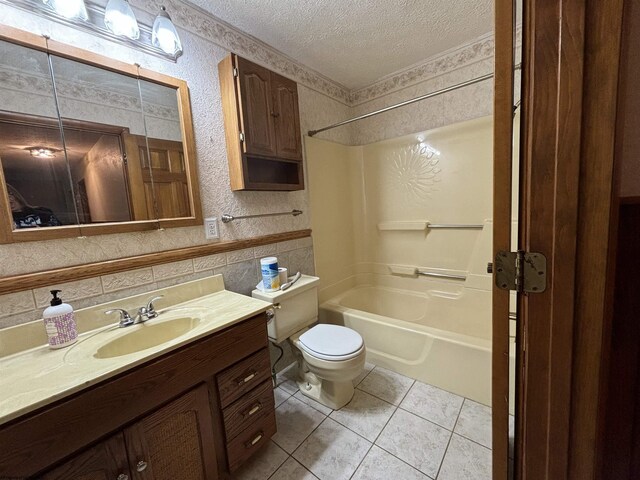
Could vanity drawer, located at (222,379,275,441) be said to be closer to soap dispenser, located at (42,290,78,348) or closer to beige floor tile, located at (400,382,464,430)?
soap dispenser, located at (42,290,78,348)

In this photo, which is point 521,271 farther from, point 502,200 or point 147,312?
point 147,312

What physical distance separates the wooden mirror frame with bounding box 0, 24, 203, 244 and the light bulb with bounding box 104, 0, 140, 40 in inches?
4.8

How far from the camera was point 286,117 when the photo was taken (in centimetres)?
168

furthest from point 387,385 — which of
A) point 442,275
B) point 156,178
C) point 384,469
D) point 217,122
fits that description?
point 217,122

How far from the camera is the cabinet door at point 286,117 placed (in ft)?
5.31

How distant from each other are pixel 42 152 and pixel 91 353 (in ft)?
2.53

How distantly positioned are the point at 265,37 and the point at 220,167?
0.94 m

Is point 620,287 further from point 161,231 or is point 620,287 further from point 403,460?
point 161,231

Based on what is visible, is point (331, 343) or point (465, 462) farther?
point (331, 343)

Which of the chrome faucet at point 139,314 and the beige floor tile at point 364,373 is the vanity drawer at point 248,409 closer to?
the chrome faucet at point 139,314

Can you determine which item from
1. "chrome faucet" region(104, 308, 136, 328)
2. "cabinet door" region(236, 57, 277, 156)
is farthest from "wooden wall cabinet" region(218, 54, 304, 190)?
"chrome faucet" region(104, 308, 136, 328)

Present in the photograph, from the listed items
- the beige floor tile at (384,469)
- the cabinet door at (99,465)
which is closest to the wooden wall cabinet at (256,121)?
the cabinet door at (99,465)

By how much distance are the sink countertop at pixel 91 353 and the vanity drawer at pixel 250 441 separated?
1.69ft

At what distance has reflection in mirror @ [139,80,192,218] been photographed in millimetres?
1248
